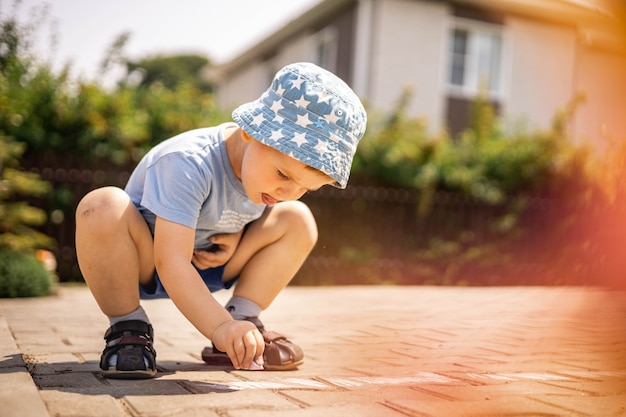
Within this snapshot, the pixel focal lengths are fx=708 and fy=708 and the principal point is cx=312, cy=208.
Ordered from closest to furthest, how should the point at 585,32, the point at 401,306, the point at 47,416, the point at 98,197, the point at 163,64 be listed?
the point at 47,416 → the point at 98,197 → the point at 401,306 → the point at 585,32 → the point at 163,64

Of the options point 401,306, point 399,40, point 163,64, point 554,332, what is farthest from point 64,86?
point 163,64

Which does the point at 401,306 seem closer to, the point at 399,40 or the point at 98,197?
the point at 98,197

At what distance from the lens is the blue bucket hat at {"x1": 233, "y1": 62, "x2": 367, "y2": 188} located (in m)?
1.91

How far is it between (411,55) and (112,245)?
11.3 m

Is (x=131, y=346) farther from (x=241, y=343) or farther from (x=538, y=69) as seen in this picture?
(x=538, y=69)

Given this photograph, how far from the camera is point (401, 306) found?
13.9 feet

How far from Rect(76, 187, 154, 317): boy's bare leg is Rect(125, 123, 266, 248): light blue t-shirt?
75 mm

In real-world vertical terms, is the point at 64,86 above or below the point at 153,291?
above

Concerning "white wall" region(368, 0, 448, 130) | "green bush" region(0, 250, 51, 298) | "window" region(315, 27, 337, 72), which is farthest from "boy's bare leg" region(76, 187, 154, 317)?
"window" region(315, 27, 337, 72)

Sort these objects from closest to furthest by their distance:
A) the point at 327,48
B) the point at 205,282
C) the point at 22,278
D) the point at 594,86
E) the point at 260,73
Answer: the point at 205,282 → the point at 22,278 → the point at 327,48 → the point at 594,86 → the point at 260,73

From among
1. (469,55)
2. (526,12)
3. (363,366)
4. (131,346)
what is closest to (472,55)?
(469,55)

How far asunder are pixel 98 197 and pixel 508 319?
2.22 metres

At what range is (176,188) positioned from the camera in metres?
2.03

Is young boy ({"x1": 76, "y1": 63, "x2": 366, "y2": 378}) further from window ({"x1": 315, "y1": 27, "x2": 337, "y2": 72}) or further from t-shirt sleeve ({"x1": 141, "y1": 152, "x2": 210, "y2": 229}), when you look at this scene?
window ({"x1": 315, "y1": 27, "x2": 337, "y2": 72})
